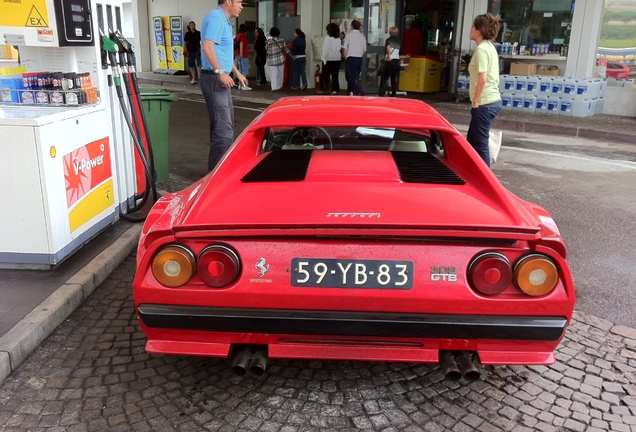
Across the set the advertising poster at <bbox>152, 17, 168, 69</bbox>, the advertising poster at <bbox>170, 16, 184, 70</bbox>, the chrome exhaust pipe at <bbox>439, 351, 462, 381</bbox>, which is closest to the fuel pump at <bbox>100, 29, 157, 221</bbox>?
the chrome exhaust pipe at <bbox>439, 351, 462, 381</bbox>

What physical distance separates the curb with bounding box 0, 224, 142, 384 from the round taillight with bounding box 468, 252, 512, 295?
2399mm

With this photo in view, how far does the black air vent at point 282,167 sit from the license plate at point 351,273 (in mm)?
583

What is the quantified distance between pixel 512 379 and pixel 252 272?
1584mm

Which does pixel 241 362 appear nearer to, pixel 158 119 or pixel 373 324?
pixel 373 324

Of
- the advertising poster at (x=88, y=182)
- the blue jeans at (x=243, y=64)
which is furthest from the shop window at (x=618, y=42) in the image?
the advertising poster at (x=88, y=182)

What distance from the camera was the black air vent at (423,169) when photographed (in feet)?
9.57

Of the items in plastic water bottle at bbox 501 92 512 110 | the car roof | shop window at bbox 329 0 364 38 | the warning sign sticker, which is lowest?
plastic water bottle at bbox 501 92 512 110

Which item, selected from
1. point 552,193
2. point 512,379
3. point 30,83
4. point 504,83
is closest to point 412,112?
point 512,379

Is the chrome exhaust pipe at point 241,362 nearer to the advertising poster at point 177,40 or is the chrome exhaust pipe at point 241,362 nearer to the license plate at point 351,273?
the license plate at point 351,273

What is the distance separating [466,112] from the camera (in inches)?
513

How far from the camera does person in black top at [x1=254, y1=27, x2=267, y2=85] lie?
63.0 ft

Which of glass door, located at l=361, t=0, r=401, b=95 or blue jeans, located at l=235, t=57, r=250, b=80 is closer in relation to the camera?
glass door, located at l=361, t=0, r=401, b=95

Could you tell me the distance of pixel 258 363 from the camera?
2.53 meters

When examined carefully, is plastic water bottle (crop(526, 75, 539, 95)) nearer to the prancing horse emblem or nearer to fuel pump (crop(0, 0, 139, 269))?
fuel pump (crop(0, 0, 139, 269))
